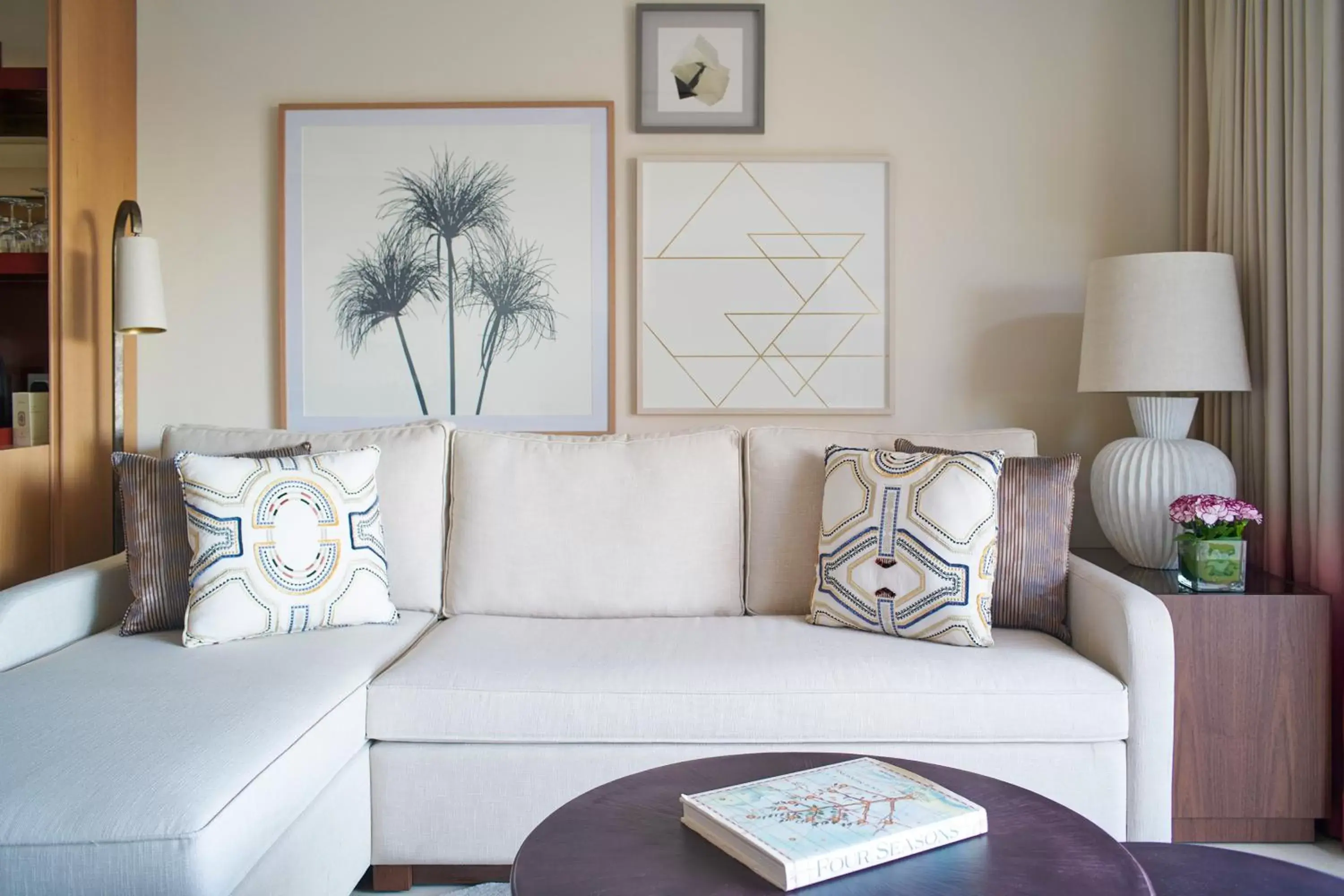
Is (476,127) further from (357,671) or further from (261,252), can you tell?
(357,671)

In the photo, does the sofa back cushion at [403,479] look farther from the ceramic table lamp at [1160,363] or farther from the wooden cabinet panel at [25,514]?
the ceramic table lamp at [1160,363]

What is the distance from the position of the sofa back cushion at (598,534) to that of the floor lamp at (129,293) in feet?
3.39

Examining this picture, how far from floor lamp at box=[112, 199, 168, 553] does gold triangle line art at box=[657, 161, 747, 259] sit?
1476 millimetres

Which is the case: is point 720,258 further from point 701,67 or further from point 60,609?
point 60,609

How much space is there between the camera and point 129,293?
107 inches

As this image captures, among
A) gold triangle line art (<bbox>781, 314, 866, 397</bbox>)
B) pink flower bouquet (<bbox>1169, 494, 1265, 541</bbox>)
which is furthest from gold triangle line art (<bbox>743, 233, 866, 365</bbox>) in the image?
pink flower bouquet (<bbox>1169, 494, 1265, 541</bbox>)

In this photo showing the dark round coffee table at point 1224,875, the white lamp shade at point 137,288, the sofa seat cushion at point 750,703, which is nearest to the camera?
the dark round coffee table at point 1224,875

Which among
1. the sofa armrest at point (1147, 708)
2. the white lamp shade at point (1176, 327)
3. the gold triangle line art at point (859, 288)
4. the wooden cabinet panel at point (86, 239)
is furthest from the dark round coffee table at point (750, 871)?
the wooden cabinet panel at point (86, 239)

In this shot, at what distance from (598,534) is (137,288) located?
1.49 metres

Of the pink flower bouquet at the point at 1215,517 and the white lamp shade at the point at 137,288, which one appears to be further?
the white lamp shade at the point at 137,288

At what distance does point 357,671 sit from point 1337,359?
2333 mm

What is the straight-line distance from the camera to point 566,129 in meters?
3.06

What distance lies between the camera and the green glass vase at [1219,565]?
2283mm

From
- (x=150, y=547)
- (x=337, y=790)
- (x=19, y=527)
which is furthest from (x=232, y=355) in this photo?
(x=337, y=790)
